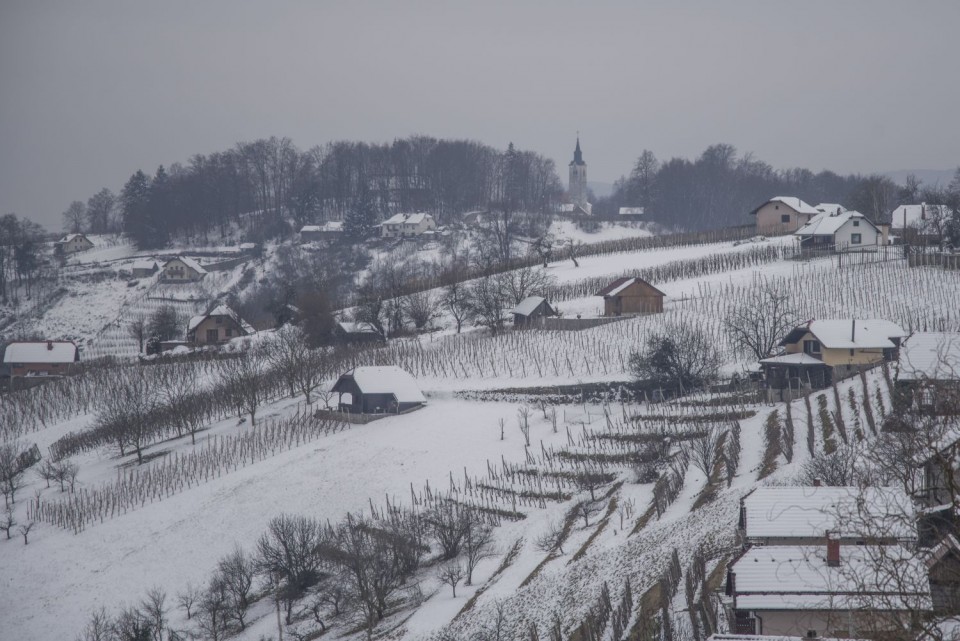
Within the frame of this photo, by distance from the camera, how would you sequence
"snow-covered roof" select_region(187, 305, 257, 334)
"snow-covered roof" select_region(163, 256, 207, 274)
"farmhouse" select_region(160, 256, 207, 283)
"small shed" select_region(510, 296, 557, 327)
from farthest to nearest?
"snow-covered roof" select_region(163, 256, 207, 274) → "farmhouse" select_region(160, 256, 207, 283) → "snow-covered roof" select_region(187, 305, 257, 334) → "small shed" select_region(510, 296, 557, 327)

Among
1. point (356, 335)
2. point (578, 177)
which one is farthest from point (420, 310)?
point (578, 177)

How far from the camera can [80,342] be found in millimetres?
75750

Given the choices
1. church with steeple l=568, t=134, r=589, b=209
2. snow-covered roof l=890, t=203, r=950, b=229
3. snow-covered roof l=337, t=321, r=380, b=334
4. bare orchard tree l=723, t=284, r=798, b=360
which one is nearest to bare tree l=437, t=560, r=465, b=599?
bare orchard tree l=723, t=284, r=798, b=360

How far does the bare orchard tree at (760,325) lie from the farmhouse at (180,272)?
6015 cm

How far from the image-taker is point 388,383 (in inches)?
1608

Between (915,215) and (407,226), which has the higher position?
(407,226)

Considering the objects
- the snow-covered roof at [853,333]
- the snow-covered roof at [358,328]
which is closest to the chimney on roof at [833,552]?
the snow-covered roof at [853,333]

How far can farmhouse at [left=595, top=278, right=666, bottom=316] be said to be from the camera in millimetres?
50156

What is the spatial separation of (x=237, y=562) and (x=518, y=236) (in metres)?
70.7

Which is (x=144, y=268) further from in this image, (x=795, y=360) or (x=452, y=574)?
(x=452, y=574)

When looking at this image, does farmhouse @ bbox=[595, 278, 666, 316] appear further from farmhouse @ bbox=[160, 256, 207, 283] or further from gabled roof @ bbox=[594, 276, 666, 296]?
farmhouse @ bbox=[160, 256, 207, 283]

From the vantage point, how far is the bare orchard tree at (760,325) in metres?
39.7

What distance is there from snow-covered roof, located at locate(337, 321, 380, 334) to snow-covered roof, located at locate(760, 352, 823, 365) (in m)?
27.7

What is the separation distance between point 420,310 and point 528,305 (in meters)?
8.66
